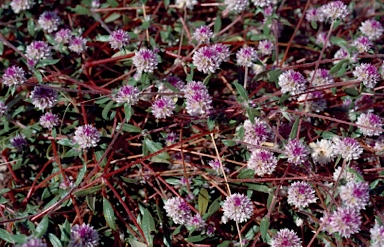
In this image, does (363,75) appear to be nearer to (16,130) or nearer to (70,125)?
(70,125)

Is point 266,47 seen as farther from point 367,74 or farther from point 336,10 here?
point 367,74

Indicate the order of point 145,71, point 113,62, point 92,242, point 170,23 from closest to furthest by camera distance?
point 92,242 → point 145,71 → point 113,62 → point 170,23

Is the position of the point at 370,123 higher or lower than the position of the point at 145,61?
lower

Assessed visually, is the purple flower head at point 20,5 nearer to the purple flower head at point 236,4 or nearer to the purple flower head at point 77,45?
the purple flower head at point 77,45

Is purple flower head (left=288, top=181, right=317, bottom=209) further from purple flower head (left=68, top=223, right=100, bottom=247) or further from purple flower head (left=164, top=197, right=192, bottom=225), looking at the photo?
purple flower head (left=68, top=223, right=100, bottom=247)

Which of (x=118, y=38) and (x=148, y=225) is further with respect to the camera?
(x=118, y=38)

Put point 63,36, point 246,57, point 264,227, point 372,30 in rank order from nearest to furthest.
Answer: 1. point 264,227
2. point 246,57
3. point 63,36
4. point 372,30

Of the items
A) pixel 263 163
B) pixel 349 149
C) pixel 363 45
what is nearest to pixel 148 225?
pixel 263 163

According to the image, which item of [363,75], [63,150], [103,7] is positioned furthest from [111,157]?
[363,75]
